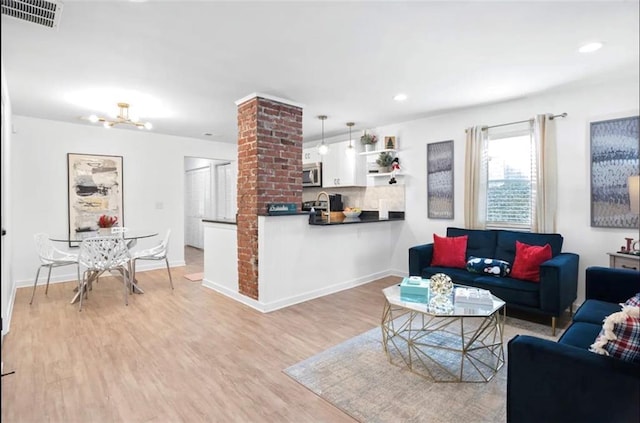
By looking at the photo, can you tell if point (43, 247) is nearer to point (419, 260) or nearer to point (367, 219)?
point (367, 219)

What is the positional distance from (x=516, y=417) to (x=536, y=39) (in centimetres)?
253

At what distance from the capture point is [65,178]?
16.4 feet

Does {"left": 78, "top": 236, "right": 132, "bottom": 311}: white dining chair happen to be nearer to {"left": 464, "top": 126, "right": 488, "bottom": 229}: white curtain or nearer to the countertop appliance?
the countertop appliance

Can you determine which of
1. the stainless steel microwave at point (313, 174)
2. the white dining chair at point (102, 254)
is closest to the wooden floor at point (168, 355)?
the white dining chair at point (102, 254)

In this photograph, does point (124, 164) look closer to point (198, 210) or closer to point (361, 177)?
point (198, 210)

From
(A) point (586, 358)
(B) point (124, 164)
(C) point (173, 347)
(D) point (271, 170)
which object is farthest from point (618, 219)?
(B) point (124, 164)

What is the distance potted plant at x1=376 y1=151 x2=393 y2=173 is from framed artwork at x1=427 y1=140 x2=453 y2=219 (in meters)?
0.61

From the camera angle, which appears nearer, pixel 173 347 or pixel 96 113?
pixel 173 347

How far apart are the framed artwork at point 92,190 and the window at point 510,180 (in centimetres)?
546

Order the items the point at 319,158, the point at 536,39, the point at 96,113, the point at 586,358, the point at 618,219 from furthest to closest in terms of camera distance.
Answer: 1. the point at 319,158
2. the point at 96,113
3. the point at 618,219
4. the point at 536,39
5. the point at 586,358

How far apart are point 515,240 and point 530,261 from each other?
1.71ft

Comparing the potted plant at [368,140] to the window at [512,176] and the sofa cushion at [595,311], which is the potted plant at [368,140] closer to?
the window at [512,176]

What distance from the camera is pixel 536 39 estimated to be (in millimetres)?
2533

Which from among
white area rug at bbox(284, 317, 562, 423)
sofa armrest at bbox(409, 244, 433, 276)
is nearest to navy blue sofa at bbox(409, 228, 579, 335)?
sofa armrest at bbox(409, 244, 433, 276)
